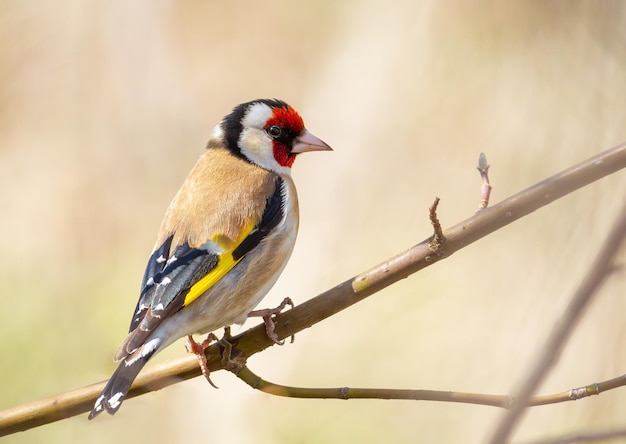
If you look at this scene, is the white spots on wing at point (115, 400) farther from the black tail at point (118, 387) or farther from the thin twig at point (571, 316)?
the thin twig at point (571, 316)

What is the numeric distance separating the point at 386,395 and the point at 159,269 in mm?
1125

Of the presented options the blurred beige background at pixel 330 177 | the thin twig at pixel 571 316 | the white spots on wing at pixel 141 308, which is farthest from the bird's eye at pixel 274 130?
the thin twig at pixel 571 316

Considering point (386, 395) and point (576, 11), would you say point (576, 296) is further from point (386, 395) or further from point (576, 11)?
point (576, 11)

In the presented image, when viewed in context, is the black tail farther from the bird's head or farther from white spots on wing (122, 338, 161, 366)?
the bird's head

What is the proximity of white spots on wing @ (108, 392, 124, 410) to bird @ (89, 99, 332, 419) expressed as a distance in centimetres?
8

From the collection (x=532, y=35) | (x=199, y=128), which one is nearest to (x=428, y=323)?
(x=532, y=35)

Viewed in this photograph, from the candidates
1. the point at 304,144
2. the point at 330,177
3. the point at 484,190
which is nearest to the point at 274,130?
the point at 304,144

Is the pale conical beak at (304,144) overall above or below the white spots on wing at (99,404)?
above

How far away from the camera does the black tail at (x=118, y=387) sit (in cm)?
227

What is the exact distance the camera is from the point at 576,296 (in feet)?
2.78

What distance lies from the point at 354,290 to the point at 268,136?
1.51 m

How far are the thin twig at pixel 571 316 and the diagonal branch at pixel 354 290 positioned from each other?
996 mm

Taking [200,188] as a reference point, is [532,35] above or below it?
above

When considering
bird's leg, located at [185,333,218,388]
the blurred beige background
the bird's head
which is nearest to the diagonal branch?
bird's leg, located at [185,333,218,388]
